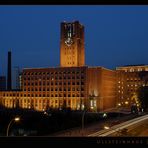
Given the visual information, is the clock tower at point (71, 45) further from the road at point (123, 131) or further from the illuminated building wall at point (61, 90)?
the road at point (123, 131)

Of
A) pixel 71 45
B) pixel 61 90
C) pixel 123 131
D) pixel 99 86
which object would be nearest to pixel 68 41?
pixel 71 45

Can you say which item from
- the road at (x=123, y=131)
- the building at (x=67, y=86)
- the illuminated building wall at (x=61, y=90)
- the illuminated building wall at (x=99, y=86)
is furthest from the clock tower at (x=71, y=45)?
the road at (x=123, y=131)

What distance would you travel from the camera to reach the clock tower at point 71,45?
43719mm

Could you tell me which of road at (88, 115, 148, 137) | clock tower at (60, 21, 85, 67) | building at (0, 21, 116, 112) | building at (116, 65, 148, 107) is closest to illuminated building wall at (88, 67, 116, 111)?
building at (0, 21, 116, 112)

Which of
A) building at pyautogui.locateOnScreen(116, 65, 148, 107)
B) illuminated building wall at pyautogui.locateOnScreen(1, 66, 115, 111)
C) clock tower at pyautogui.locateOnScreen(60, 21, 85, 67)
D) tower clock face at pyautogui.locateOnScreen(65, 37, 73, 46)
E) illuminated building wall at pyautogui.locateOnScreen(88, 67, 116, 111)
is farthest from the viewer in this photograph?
building at pyautogui.locateOnScreen(116, 65, 148, 107)

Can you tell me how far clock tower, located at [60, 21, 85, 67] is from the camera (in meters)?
43.7

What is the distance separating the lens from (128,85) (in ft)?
155

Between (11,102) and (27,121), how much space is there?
67.5 feet

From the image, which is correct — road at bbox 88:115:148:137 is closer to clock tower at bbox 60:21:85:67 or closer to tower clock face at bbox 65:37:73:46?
clock tower at bbox 60:21:85:67

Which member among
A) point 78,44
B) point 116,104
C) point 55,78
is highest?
point 78,44

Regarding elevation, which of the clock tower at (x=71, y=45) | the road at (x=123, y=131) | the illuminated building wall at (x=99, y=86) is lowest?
the road at (x=123, y=131)

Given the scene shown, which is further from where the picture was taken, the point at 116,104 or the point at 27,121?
the point at 116,104
